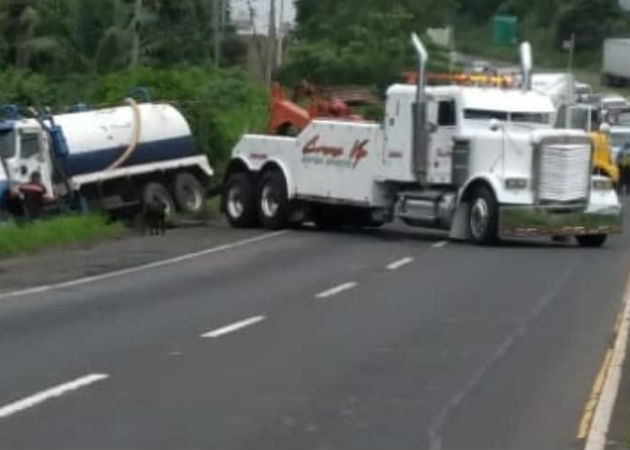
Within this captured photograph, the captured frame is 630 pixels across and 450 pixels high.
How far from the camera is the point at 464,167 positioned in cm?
3497

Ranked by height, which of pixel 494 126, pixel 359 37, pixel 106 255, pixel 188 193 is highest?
pixel 359 37

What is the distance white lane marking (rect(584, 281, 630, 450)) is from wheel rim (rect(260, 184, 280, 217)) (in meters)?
19.5

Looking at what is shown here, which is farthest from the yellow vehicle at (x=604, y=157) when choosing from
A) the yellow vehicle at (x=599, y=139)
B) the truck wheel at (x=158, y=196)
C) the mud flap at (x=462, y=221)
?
the mud flap at (x=462, y=221)

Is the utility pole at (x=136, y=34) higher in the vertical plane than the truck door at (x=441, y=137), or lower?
higher

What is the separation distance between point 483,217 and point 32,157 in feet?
30.9

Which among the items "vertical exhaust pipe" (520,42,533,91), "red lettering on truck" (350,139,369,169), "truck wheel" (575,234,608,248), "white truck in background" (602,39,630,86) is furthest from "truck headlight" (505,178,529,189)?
"white truck in background" (602,39,630,86)

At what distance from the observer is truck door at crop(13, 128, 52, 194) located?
3791 centimetres

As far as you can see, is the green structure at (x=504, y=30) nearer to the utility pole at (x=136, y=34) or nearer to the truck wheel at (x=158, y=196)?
the utility pole at (x=136, y=34)

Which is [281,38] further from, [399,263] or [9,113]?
[399,263]

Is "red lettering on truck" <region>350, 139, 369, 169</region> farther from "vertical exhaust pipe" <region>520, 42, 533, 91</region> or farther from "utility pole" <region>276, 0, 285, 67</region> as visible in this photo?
"utility pole" <region>276, 0, 285, 67</region>

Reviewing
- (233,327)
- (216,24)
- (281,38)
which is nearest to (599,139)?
(216,24)

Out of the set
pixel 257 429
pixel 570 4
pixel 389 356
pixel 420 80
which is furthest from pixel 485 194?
pixel 570 4

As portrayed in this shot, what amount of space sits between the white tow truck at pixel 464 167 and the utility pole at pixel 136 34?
19.0m

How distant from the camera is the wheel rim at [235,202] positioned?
39.7 meters
